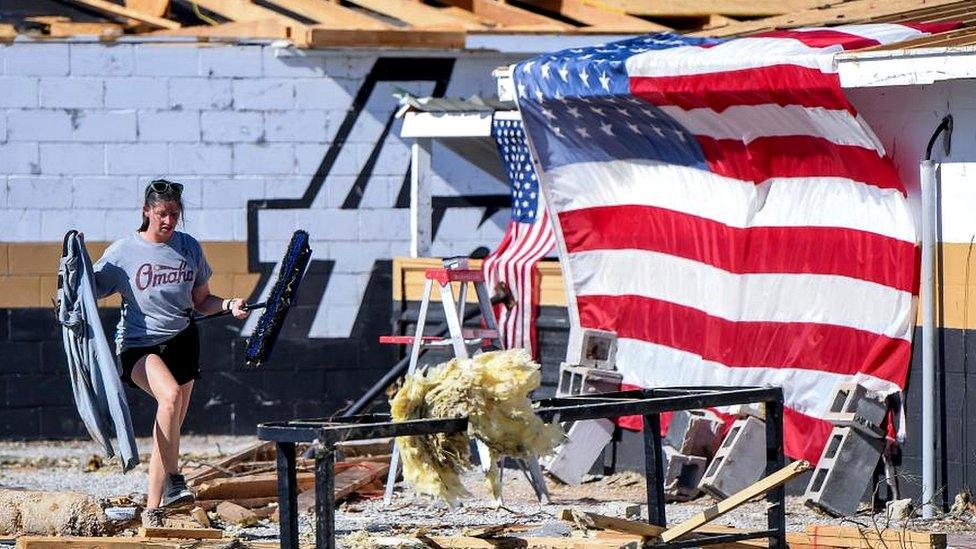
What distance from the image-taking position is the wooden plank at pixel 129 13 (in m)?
13.5

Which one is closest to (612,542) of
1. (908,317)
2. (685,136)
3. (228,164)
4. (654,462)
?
(654,462)

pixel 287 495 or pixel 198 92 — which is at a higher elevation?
pixel 198 92

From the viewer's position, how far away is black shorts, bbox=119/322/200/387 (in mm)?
8891

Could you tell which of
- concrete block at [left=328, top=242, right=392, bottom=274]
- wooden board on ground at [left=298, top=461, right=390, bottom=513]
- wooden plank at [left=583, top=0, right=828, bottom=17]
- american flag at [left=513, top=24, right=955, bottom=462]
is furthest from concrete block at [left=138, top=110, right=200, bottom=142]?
wooden board on ground at [left=298, top=461, right=390, bottom=513]

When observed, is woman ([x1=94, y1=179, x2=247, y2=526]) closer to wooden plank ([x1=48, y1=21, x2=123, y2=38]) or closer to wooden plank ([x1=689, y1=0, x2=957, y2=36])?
wooden plank ([x1=689, y1=0, x2=957, y2=36])

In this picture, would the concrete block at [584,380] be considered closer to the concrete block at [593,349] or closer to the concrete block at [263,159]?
the concrete block at [593,349]

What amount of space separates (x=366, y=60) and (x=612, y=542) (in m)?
7.36

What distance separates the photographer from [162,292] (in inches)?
352

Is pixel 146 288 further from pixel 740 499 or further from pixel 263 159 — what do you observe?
pixel 263 159

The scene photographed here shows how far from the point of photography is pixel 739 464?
9789mm

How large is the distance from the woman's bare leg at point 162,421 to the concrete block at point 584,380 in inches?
111

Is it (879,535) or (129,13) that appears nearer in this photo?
(879,535)

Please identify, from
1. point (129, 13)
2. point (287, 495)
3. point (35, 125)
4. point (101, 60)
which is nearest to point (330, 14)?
point (129, 13)

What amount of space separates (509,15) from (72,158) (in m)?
3.48
